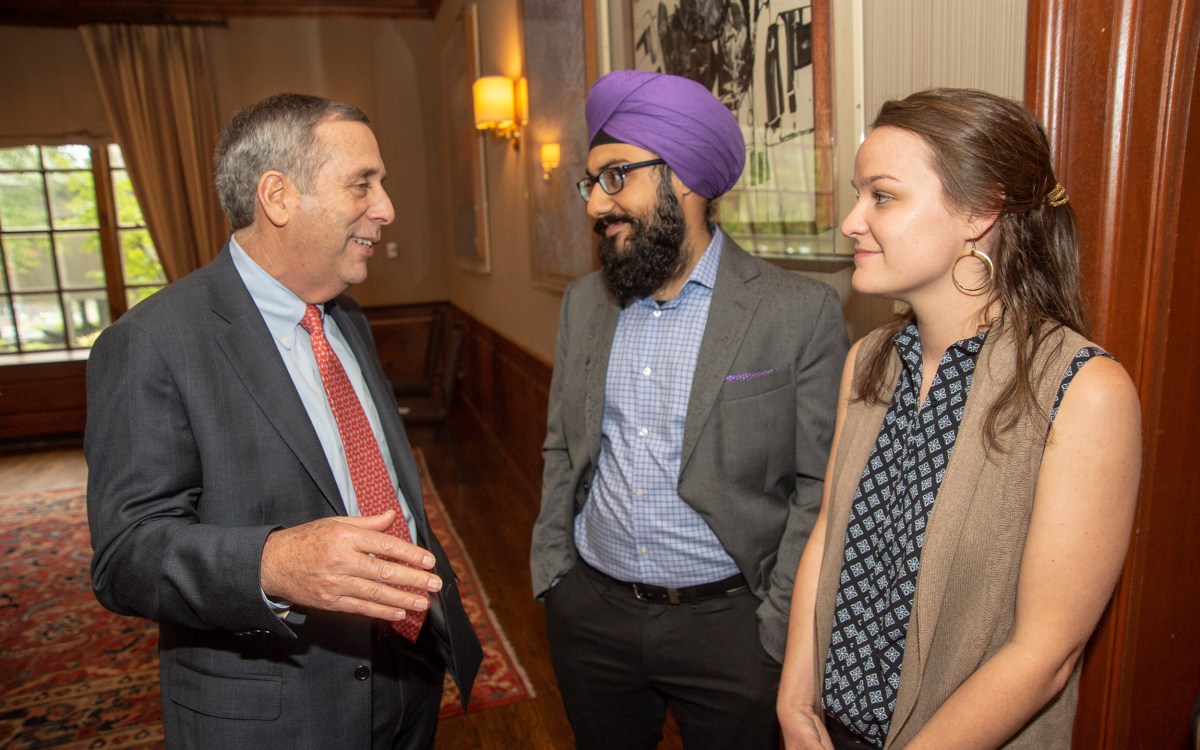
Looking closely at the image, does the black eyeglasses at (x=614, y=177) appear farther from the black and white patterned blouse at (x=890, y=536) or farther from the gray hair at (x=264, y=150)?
the black and white patterned blouse at (x=890, y=536)

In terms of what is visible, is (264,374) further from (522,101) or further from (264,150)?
(522,101)

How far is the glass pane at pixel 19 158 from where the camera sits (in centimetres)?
713

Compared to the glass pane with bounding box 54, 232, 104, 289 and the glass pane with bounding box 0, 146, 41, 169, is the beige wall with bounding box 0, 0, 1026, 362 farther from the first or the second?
the glass pane with bounding box 54, 232, 104, 289

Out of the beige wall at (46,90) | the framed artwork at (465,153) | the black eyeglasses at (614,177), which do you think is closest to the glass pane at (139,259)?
the beige wall at (46,90)

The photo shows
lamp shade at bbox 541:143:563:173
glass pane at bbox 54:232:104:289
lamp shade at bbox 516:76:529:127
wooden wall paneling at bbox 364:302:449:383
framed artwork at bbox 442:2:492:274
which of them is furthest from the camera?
wooden wall paneling at bbox 364:302:449:383

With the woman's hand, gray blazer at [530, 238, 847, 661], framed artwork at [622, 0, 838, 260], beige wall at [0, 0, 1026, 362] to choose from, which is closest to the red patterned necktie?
gray blazer at [530, 238, 847, 661]

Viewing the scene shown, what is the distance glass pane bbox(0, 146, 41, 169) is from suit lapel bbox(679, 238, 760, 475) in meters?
7.77

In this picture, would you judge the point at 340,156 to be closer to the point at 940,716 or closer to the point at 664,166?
the point at 664,166

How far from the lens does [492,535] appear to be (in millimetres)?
4633

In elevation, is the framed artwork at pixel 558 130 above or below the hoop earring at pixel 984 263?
above

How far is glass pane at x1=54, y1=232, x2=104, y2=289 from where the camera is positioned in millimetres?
7430

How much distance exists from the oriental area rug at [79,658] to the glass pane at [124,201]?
137 inches

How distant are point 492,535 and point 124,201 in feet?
17.7

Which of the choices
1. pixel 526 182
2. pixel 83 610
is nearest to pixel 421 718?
pixel 83 610
